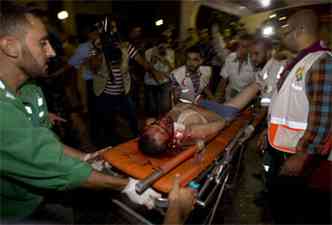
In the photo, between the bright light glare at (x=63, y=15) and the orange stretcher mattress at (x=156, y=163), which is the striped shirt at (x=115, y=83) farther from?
the bright light glare at (x=63, y=15)

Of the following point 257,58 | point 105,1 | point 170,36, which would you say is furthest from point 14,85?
point 105,1

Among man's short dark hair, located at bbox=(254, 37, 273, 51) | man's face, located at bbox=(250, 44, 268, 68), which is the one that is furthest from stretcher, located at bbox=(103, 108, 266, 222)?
man's short dark hair, located at bbox=(254, 37, 273, 51)

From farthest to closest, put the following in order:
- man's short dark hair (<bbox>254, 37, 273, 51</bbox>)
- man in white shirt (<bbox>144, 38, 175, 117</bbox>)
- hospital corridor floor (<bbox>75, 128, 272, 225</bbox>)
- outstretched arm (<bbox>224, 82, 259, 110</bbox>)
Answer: man in white shirt (<bbox>144, 38, 175, 117</bbox>)
man's short dark hair (<bbox>254, 37, 273, 51</bbox>)
outstretched arm (<bbox>224, 82, 259, 110</bbox>)
hospital corridor floor (<bbox>75, 128, 272, 225</bbox>)

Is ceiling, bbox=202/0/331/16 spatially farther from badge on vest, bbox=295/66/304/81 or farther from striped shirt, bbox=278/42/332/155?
striped shirt, bbox=278/42/332/155

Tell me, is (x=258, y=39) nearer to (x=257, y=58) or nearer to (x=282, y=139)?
(x=257, y=58)

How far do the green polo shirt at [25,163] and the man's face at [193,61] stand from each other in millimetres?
2655

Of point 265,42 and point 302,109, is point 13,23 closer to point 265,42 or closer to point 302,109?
point 302,109

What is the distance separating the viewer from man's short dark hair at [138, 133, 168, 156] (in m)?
2.25

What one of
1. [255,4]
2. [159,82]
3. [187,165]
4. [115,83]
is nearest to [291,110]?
[187,165]

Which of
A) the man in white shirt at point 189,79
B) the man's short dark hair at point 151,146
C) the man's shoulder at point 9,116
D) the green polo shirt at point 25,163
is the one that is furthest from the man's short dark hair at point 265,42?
the man's shoulder at point 9,116

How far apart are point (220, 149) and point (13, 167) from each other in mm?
1625

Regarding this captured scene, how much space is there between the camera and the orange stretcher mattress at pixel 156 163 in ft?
5.89

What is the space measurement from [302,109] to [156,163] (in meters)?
1.12

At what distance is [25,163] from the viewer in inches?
45.5
